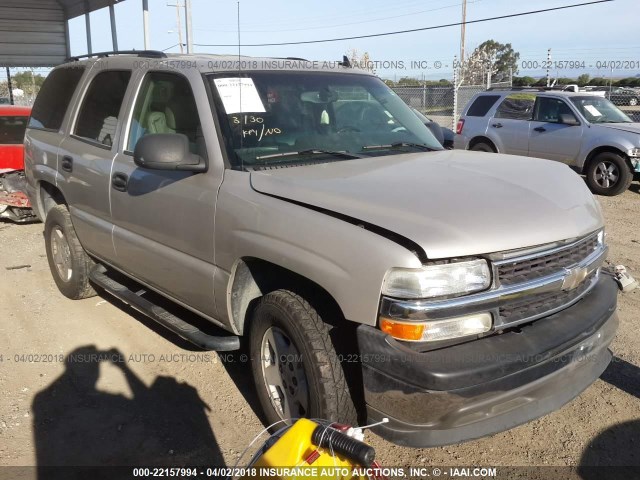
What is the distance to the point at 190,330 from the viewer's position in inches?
144

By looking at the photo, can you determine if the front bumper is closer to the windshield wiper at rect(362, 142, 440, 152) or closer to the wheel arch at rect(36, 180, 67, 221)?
the windshield wiper at rect(362, 142, 440, 152)

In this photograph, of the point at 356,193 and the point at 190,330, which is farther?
the point at 190,330

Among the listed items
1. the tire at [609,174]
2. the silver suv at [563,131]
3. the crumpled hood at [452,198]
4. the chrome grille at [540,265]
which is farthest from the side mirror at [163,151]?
the tire at [609,174]

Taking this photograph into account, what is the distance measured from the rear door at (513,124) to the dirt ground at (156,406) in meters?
6.98

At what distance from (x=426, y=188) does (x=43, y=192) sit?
4.25 meters

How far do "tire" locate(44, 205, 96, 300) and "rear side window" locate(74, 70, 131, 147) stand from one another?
2.74ft

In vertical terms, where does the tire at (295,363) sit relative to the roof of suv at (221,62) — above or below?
below

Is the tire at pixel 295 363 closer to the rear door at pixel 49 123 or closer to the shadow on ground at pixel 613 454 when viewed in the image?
the shadow on ground at pixel 613 454

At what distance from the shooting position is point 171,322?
3.78 meters

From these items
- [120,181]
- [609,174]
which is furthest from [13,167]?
[609,174]

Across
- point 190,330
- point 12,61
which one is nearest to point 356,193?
point 190,330

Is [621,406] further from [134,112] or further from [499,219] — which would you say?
[134,112]

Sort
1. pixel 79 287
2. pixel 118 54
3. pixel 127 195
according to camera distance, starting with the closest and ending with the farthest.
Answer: pixel 127 195
pixel 118 54
pixel 79 287

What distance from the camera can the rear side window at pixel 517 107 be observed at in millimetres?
11675
